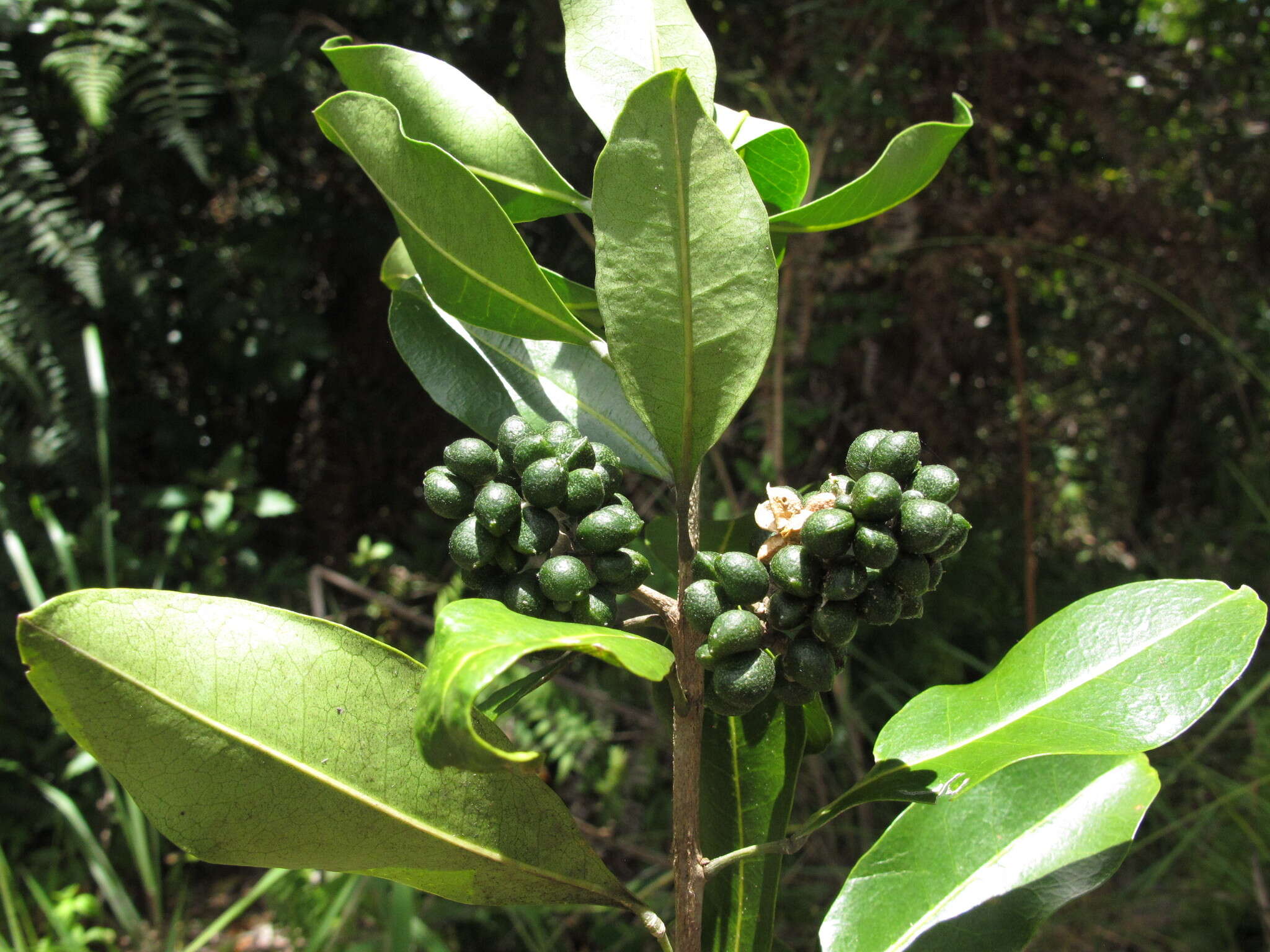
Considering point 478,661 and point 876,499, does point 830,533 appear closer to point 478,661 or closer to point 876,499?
point 876,499

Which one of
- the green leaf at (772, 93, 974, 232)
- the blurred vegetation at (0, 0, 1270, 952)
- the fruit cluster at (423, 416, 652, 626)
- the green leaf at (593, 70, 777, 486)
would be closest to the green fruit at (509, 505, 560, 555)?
the fruit cluster at (423, 416, 652, 626)

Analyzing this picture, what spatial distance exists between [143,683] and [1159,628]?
821 millimetres

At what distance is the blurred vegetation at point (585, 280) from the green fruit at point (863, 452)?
1.64 m

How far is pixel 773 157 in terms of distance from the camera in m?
0.80

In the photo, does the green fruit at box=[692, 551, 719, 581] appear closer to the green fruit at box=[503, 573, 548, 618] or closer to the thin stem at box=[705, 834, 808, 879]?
the green fruit at box=[503, 573, 548, 618]

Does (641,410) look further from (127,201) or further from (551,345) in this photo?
(127,201)

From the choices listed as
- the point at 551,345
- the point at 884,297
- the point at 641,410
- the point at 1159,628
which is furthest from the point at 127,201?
the point at 1159,628

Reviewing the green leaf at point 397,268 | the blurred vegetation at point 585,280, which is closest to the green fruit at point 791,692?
the green leaf at point 397,268

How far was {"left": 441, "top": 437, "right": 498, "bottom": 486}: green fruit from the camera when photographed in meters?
0.70

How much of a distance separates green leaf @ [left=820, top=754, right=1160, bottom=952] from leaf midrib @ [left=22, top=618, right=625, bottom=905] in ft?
1.09

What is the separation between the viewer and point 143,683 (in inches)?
24.3

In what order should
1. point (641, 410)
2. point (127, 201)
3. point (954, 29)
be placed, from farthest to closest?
1. point (127, 201)
2. point (954, 29)
3. point (641, 410)

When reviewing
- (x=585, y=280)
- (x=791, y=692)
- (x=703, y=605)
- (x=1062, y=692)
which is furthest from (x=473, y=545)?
(x=585, y=280)

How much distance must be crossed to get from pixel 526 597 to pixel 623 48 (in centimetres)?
47
